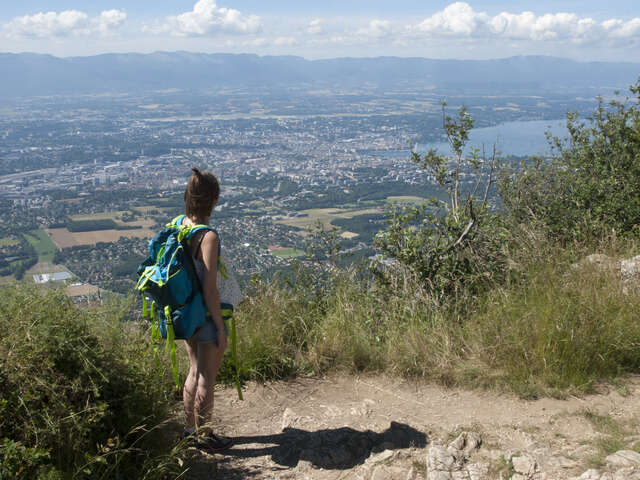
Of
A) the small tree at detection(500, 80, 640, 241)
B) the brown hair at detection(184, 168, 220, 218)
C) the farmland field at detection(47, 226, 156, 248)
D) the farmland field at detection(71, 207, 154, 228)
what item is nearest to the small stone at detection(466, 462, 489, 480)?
the brown hair at detection(184, 168, 220, 218)

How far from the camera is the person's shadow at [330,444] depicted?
2.79m

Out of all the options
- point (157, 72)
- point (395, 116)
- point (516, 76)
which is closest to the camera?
point (395, 116)

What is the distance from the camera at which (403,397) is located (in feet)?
11.3

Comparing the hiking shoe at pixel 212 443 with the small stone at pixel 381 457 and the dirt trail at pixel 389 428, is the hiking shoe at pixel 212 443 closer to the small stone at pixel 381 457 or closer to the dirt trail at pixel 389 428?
the dirt trail at pixel 389 428

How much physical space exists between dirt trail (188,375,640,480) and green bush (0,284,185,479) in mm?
404

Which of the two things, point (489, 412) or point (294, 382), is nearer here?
point (489, 412)

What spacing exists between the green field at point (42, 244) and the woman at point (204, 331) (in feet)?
72.6

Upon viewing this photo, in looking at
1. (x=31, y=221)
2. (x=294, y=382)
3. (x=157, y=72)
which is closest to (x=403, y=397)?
(x=294, y=382)

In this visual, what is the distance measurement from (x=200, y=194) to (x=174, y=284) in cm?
50

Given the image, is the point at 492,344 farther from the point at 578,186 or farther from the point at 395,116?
the point at 395,116

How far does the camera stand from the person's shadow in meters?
2.79

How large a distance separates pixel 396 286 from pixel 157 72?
17394 cm

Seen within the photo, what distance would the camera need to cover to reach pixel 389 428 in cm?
306

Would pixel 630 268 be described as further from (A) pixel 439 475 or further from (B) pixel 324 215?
(B) pixel 324 215
